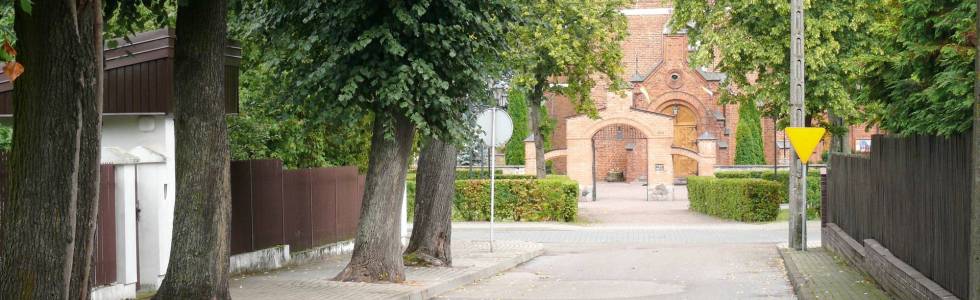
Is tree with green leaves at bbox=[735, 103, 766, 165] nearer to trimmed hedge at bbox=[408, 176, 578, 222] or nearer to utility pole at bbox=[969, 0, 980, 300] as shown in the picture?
trimmed hedge at bbox=[408, 176, 578, 222]

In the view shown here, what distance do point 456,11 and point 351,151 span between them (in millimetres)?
12871

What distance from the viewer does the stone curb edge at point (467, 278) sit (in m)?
14.3

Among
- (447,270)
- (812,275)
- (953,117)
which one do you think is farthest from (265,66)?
(953,117)

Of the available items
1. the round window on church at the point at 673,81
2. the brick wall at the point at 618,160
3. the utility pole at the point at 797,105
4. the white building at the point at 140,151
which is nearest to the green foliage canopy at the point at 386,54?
the white building at the point at 140,151

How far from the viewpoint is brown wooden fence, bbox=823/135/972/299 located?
10477 mm

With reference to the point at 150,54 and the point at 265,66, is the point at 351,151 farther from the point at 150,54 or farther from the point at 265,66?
the point at 150,54

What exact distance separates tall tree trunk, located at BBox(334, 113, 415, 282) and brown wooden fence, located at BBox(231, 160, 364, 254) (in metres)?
2.05

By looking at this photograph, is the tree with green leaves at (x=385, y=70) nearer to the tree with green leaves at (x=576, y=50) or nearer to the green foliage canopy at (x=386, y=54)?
the green foliage canopy at (x=386, y=54)

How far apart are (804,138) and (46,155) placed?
630 inches

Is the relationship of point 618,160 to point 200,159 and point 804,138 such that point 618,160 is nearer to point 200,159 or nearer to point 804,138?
point 804,138

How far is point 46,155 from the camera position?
25.6ft

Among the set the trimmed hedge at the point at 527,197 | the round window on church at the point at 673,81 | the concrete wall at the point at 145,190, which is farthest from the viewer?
the round window on church at the point at 673,81

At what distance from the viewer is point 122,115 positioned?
14359 millimetres

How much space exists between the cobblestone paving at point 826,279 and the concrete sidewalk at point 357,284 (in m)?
4.43
